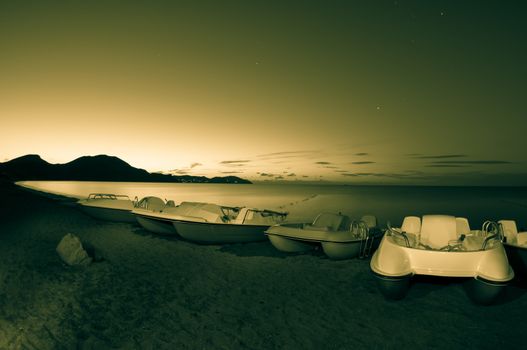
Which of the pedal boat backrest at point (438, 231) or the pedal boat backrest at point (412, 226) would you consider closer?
the pedal boat backrest at point (438, 231)

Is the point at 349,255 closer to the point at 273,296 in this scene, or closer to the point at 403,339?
the point at 273,296

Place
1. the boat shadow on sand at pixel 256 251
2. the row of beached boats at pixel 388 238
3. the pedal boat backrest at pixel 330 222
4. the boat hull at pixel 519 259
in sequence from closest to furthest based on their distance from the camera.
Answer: the row of beached boats at pixel 388 238 < the boat hull at pixel 519 259 < the pedal boat backrest at pixel 330 222 < the boat shadow on sand at pixel 256 251

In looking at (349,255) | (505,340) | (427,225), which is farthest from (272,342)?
(349,255)

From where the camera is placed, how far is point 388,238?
281 inches

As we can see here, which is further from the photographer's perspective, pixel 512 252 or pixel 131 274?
pixel 131 274

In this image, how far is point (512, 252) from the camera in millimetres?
8453

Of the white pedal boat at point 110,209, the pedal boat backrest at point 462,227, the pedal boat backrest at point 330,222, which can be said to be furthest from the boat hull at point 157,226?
the pedal boat backrest at point 462,227

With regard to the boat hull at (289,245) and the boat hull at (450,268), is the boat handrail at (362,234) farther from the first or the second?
the boat hull at (450,268)

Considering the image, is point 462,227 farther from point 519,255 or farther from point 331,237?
point 331,237

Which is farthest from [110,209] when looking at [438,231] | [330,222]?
[438,231]

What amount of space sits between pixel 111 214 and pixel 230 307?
14.2 meters

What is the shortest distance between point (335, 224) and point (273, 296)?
15.1 ft

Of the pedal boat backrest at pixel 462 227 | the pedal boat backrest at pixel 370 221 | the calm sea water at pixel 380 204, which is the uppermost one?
the pedal boat backrest at pixel 462 227

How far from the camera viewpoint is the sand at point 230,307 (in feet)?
18.5
